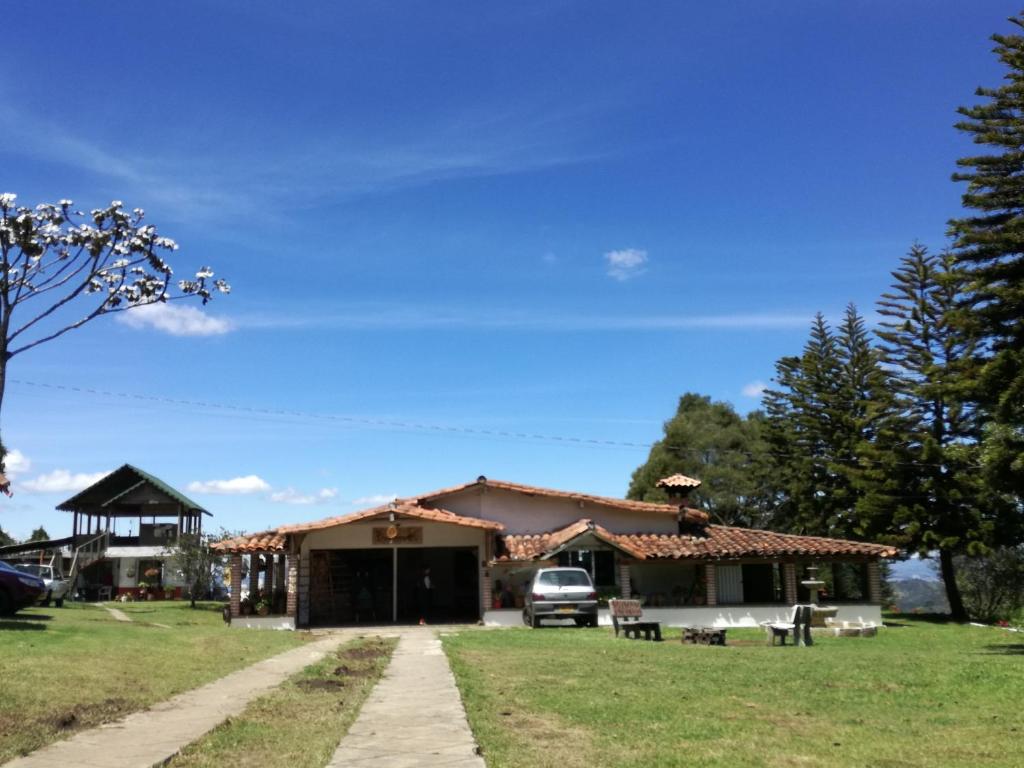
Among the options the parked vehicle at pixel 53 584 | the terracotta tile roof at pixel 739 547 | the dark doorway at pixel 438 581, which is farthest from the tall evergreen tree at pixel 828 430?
the parked vehicle at pixel 53 584

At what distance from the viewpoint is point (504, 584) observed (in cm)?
2792

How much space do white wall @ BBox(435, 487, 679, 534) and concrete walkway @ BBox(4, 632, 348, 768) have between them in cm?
1667

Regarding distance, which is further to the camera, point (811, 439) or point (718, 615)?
point (811, 439)

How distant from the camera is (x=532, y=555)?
1054 inches

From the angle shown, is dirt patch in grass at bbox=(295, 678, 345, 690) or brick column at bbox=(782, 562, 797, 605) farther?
brick column at bbox=(782, 562, 797, 605)

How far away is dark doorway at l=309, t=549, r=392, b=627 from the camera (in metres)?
28.1

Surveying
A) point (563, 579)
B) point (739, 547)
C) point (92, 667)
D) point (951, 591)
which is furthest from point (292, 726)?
point (951, 591)

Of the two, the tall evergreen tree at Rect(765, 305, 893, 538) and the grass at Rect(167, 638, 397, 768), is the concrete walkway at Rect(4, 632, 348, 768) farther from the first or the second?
the tall evergreen tree at Rect(765, 305, 893, 538)

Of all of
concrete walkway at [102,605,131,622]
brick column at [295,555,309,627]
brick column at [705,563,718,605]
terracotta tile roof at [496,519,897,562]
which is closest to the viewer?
concrete walkway at [102,605,131,622]

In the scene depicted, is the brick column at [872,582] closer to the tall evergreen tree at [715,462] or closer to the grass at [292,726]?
the tall evergreen tree at [715,462]

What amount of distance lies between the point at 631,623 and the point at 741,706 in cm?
1051

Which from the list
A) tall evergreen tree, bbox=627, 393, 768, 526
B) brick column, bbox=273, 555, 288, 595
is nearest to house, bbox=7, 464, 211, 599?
brick column, bbox=273, 555, 288, 595

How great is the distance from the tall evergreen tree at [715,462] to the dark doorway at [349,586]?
72.6 ft

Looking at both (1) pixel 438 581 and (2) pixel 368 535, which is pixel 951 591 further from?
(2) pixel 368 535
